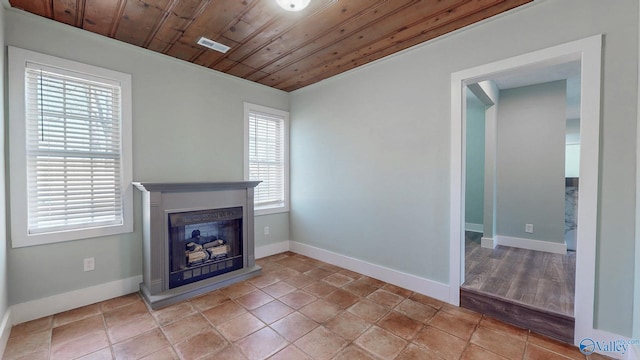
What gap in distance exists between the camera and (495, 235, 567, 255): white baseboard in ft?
12.1

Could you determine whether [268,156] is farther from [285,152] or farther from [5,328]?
[5,328]

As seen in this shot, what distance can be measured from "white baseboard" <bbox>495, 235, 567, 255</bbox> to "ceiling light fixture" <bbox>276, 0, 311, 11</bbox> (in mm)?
4309

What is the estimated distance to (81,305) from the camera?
2.47 m

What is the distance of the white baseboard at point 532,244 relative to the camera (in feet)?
12.1

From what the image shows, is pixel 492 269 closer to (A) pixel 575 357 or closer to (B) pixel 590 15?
(A) pixel 575 357

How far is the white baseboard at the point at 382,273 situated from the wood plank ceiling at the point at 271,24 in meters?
2.47

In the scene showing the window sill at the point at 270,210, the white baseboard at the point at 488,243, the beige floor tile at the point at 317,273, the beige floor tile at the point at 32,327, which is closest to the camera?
the beige floor tile at the point at 32,327

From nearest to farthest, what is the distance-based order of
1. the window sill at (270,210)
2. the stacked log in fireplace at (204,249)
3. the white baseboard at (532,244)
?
the stacked log in fireplace at (204,249) → the white baseboard at (532,244) → the window sill at (270,210)

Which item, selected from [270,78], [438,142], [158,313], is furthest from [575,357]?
[270,78]

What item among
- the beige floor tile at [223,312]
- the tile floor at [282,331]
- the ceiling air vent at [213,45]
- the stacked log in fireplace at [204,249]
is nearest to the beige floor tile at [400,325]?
the tile floor at [282,331]

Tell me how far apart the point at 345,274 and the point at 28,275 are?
304cm

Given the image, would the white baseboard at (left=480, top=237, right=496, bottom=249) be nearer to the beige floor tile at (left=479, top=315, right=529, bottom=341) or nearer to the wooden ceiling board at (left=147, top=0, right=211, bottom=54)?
the beige floor tile at (left=479, top=315, right=529, bottom=341)

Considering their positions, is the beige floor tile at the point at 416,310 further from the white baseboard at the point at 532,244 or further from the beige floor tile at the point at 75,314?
the beige floor tile at the point at 75,314

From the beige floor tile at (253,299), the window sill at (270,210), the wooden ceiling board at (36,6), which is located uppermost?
the wooden ceiling board at (36,6)
